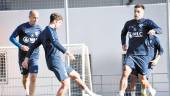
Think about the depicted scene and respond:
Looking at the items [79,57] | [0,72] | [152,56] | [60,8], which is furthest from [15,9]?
[152,56]

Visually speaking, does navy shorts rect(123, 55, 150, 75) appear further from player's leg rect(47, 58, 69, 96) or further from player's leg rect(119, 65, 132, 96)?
player's leg rect(47, 58, 69, 96)

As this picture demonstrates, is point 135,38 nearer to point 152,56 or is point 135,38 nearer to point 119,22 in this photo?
point 152,56

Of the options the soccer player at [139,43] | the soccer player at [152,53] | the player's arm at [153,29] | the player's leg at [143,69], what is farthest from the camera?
the soccer player at [152,53]

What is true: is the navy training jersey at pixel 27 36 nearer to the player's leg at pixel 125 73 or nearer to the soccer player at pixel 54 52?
the soccer player at pixel 54 52

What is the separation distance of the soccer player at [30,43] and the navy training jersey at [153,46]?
1986mm

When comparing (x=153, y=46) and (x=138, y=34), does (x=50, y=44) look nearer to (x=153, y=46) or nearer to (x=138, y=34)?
(x=138, y=34)

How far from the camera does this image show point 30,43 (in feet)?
32.8

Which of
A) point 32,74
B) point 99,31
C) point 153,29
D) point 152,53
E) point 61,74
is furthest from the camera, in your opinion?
point 99,31

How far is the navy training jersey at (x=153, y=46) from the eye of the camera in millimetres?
9438

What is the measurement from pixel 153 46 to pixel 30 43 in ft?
7.20

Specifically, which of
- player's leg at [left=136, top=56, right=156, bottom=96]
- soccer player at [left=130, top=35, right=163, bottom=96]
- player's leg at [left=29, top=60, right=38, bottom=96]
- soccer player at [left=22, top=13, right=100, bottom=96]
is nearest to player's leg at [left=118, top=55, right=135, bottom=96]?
player's leg at [left=136, top=56, right=156, bottom=96]

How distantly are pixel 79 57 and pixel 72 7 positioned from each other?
2738mm

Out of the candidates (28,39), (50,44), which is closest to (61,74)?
(50,44)

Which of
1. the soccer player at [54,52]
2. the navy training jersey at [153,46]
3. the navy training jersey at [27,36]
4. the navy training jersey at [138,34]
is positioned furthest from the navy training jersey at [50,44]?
the navy training jersey at [153,46]
